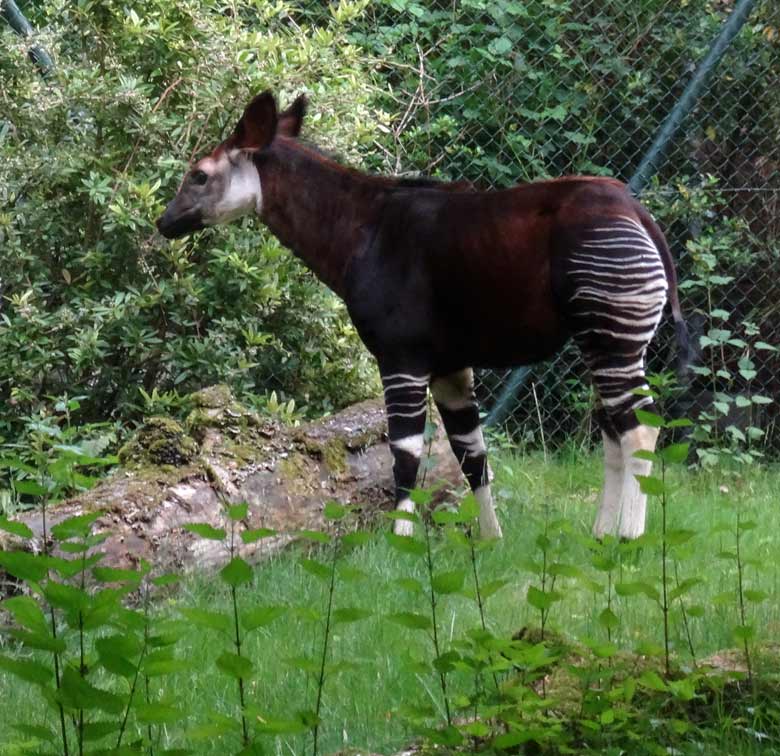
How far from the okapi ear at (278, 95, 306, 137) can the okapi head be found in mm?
48

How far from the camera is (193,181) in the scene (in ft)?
18.5

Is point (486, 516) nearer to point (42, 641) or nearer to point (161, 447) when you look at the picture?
point (161, 447)

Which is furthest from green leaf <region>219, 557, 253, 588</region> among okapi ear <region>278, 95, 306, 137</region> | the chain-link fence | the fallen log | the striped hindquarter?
the chain-link fence

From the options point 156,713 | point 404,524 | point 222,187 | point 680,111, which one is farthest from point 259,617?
point 680,111

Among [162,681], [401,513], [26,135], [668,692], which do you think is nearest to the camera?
[401,513]

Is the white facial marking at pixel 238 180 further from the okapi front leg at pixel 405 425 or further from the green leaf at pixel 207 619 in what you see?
the green leaf at pixel 207 619

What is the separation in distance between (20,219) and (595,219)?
3.16 meters

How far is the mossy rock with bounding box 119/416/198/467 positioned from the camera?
5160 mm

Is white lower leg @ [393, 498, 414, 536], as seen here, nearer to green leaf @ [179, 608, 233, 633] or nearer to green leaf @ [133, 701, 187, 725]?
green leaf @ [179, 608, 233, 633]

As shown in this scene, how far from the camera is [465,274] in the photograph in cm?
510

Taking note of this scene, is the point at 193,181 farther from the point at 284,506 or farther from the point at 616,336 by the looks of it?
the point at 616,336

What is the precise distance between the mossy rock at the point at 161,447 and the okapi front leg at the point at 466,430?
3.34 feet

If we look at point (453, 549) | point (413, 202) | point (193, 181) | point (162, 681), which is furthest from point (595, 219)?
point (162, 681)

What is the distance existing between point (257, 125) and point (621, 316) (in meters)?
1.68
